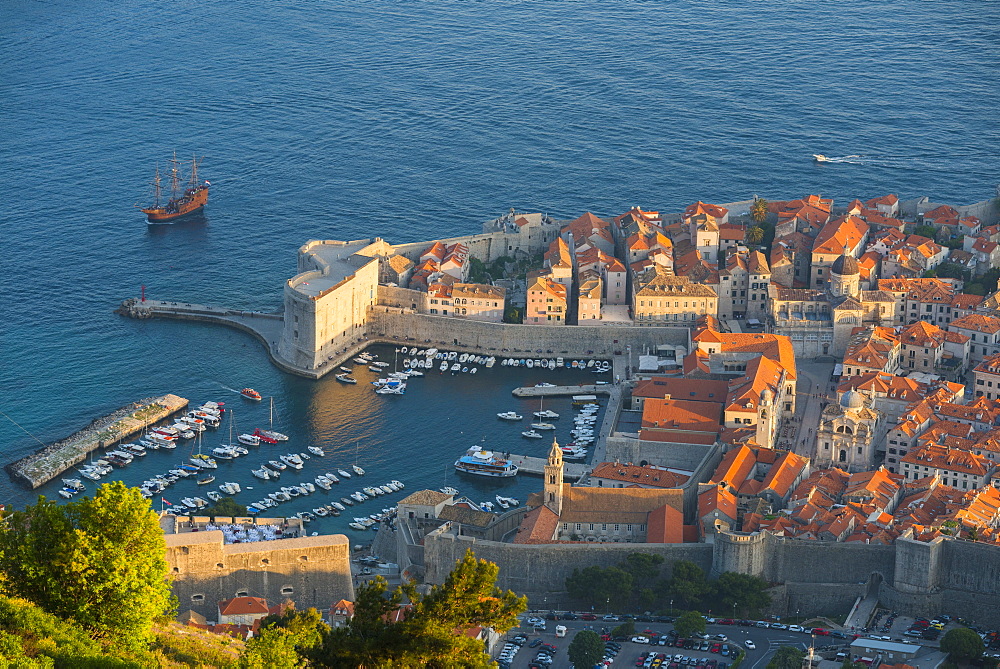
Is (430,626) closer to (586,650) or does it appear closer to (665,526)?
(586,650)

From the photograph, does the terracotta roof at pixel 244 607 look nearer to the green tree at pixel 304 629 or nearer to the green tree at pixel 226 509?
the green tree at pixel 304 629

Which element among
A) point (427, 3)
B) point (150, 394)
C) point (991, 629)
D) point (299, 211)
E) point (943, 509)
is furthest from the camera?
point (427, 3)

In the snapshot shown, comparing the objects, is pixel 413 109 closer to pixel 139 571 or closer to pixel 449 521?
Result: pixel 449 521

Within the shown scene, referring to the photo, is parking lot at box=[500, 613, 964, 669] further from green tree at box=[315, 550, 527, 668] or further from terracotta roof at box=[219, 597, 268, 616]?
green tree at box=[315, 550, 527, 668]

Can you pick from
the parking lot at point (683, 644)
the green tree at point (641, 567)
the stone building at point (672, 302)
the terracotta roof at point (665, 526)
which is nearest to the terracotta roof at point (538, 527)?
the green tree at point (641, 567)

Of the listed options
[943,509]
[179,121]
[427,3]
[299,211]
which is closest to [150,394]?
[299,211]

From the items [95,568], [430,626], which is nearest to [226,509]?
[95,568]
